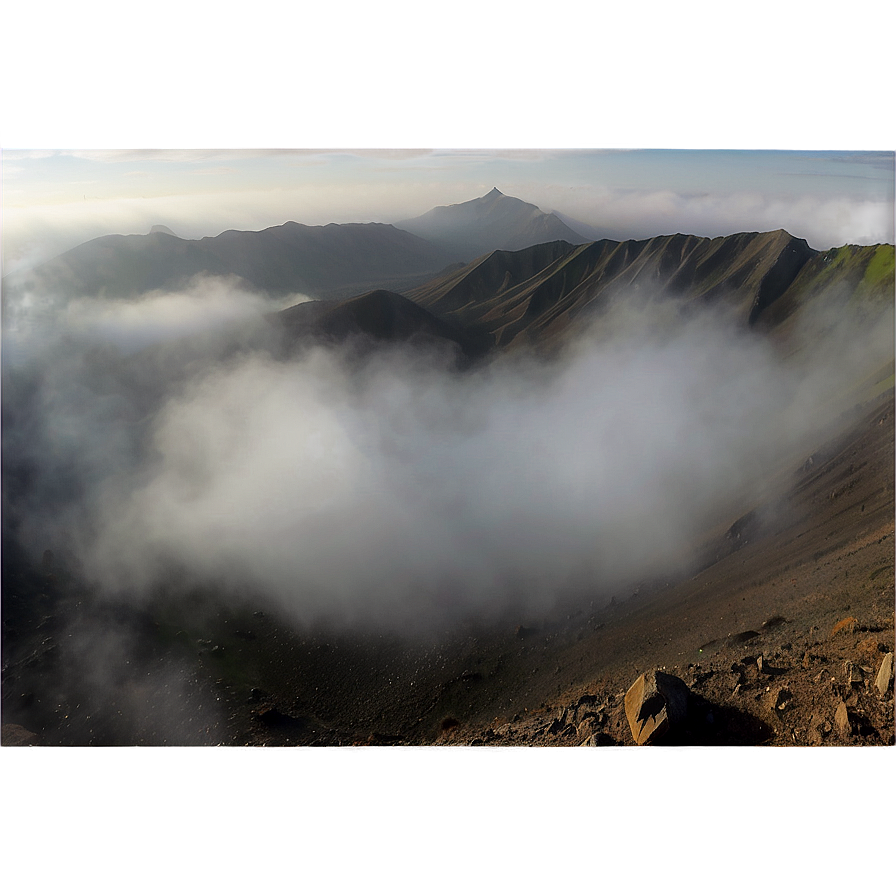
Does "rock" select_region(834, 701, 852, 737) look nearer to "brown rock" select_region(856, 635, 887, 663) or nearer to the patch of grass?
"brown rock" select_region(856, 635, 887, 663)

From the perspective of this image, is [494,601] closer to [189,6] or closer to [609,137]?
[609,137]

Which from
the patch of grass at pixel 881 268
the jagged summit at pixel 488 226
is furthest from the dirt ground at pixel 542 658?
the jagged summit at pixel 488 226

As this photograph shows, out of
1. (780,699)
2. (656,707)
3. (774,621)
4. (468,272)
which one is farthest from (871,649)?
(468,272)

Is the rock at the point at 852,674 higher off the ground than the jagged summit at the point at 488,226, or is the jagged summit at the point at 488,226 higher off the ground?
the jagged summit at the point at 488,226

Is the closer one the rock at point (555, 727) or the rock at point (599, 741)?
the rock at point (599, 741)

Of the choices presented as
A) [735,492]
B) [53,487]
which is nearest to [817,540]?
[735,492]

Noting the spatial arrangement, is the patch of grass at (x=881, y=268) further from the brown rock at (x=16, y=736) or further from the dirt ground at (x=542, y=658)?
the brown rock at (x=16, y=736)
